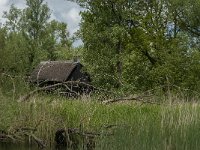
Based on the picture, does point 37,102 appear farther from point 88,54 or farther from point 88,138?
point 88,54

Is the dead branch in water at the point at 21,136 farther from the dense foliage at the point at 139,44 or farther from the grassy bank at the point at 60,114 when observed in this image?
the dense foliage at the point at 139,44

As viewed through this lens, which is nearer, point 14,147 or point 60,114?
point 14,147

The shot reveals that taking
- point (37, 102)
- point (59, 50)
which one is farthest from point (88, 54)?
point (59, 50)

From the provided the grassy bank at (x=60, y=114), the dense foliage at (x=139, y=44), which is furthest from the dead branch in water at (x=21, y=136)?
the dense foliage at (x=139, y=44)

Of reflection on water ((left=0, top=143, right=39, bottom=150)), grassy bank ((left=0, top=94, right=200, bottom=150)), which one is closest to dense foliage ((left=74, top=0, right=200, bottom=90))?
grassy bank ((left=0, top=94, right=200, bottom=150))

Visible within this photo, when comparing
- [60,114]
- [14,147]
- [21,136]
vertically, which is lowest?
[14,147]

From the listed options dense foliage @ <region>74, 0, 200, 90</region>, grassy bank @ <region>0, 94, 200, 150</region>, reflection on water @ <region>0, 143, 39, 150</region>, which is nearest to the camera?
grassy bank @ <region>0, 94, 200, 150</region>

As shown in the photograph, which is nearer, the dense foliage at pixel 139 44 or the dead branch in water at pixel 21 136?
the dead branch in water at pixel 21 136

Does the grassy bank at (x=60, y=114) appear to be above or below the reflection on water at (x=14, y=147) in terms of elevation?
above

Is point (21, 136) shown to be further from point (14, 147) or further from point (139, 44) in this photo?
point (139, 44)

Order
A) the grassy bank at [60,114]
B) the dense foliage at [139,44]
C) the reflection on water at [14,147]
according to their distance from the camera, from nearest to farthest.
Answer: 1. the grassy bank at [60,114]
2. the reflection on water at [14,147]
3. the dense foliage at [139,44]

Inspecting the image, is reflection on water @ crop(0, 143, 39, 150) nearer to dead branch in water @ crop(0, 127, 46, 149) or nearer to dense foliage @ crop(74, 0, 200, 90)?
dead branch in water @ crop(0, 127, 46, 149)

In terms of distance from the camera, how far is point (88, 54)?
29.5 meters

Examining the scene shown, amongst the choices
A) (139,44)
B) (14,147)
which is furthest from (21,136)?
(139,44)
